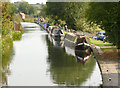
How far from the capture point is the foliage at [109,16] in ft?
84.5

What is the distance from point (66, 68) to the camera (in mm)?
25016

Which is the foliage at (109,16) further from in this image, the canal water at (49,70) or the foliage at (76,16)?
the foliage at (76,16)

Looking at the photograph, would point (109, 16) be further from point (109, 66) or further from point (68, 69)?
point (68, 69)

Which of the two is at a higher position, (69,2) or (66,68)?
(69,2)

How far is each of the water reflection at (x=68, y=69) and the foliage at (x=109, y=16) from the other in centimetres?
344

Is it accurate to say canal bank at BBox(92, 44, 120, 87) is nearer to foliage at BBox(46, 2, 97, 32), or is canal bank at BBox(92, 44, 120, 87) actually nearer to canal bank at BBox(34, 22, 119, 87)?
canal bank at BBox(34, 22, 119, 87)

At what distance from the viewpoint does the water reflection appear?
67.7ft

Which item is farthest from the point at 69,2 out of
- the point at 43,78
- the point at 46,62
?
the point at 43,78

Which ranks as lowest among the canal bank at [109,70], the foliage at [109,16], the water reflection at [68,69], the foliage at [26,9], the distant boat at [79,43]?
the water reflection at [68,69]

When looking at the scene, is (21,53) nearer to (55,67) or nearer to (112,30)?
(55,67)

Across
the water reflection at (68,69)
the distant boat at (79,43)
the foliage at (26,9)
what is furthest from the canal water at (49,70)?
the foliage at (26,9)

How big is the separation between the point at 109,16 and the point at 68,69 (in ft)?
23.5

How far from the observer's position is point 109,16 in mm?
26453

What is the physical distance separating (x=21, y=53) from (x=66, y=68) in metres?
10.1
